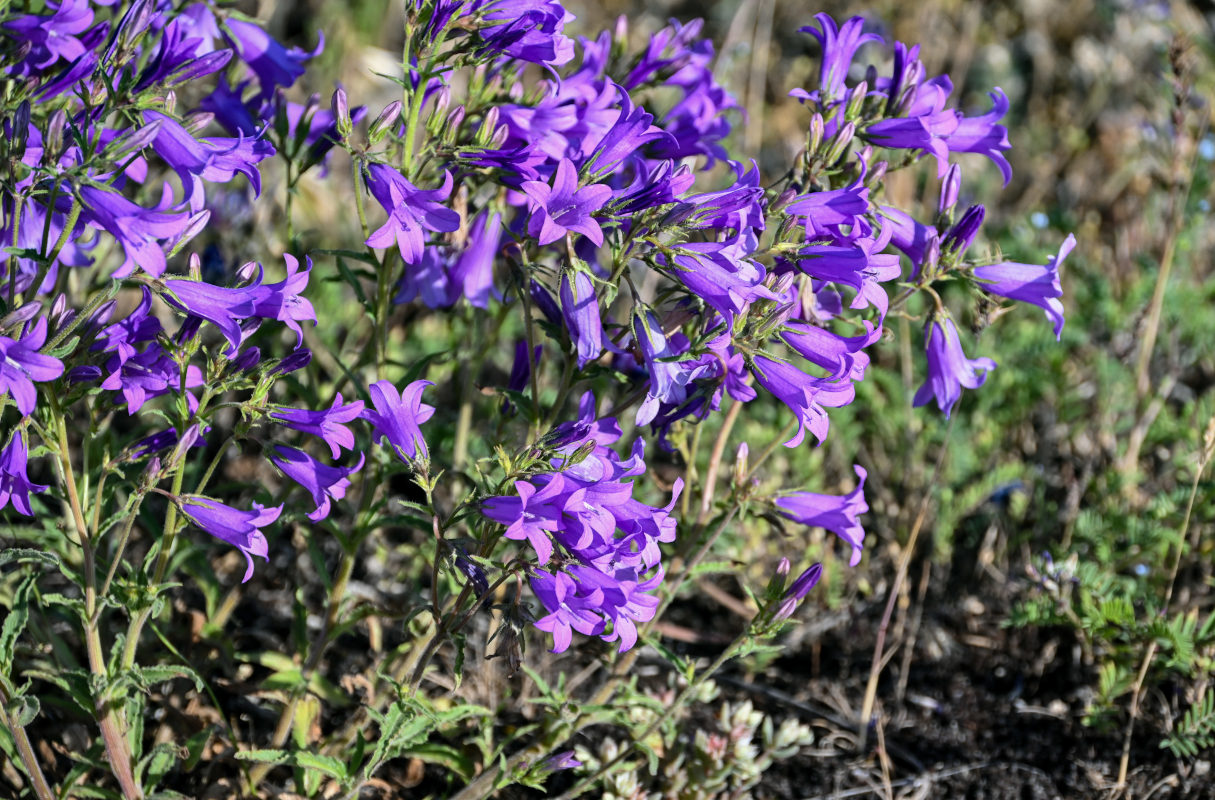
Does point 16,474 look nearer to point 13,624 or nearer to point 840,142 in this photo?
point 13,624

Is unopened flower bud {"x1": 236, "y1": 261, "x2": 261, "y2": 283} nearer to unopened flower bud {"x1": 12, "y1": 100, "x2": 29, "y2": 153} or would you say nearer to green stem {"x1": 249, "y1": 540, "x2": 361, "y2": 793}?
unopened flower bud {"x1": 12, "y1": 100, "x2": 29, "y2": 153}

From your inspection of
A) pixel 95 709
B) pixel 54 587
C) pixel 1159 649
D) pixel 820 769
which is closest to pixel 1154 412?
pixel 1159 649

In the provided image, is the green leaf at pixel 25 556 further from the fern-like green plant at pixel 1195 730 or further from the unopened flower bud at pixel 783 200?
the fern-like green plant at pixel 1195 730

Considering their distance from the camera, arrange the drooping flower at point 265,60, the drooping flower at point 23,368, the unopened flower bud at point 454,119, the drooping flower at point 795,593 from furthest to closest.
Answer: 1. the drooping flower at point 265,60
2. the drooping flower at point 795,593
3. the unopened flower bud at point 454,119
4. the drooping flower at point 23,368

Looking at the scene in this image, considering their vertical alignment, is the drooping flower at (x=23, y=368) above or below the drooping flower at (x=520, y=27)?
below

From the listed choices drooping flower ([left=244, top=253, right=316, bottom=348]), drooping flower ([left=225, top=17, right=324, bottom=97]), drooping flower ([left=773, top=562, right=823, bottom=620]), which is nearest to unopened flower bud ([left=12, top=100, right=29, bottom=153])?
drooping flower ([left=244, top=253, right=316, bottom=348])

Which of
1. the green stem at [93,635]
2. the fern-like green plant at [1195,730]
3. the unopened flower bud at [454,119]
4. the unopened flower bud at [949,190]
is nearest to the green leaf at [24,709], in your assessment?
the green stem at [93,635]
